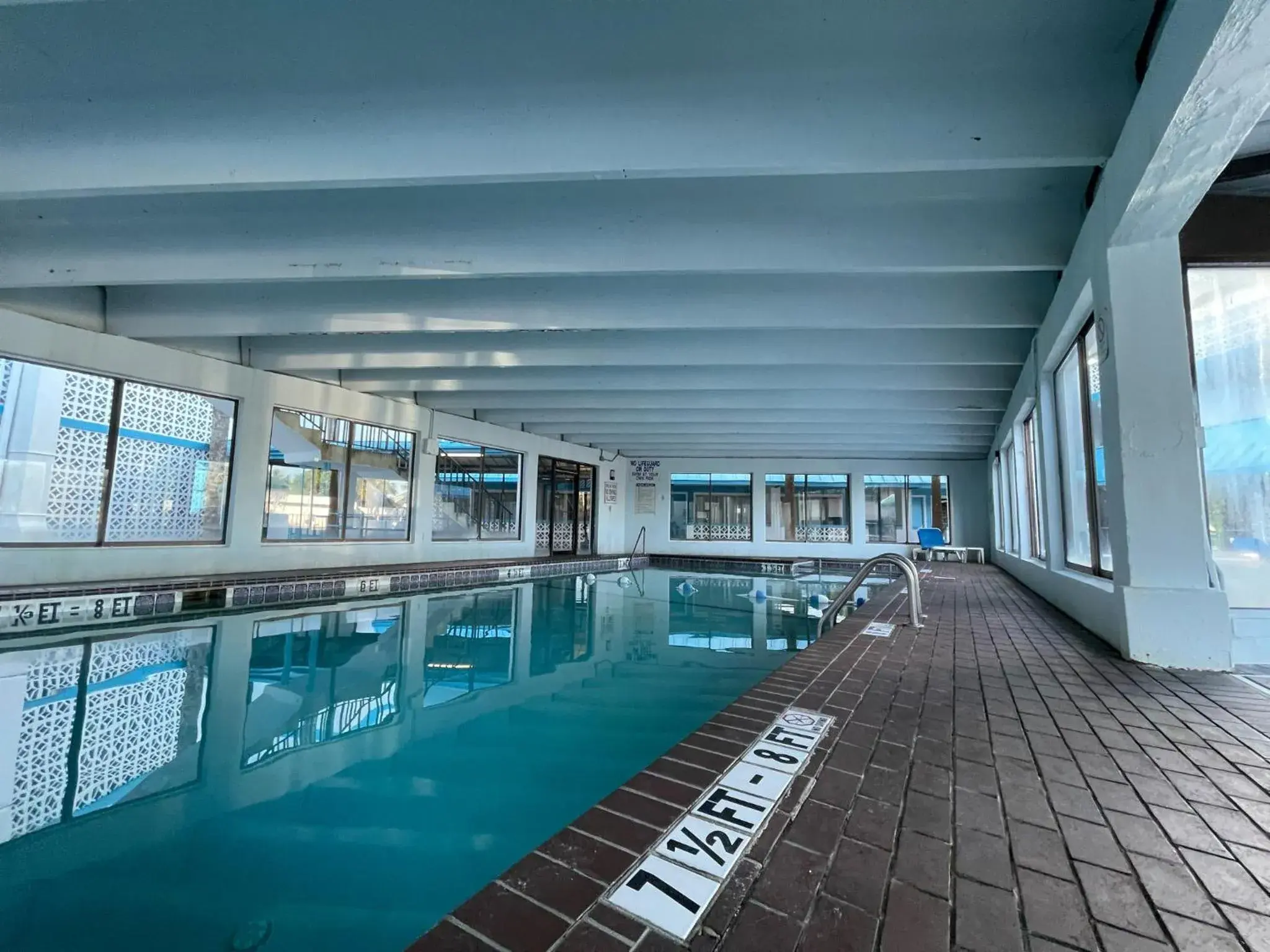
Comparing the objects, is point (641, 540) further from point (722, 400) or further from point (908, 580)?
point (908, 580)

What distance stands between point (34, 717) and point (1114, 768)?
3.80 m

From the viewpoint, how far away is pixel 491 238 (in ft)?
10.5

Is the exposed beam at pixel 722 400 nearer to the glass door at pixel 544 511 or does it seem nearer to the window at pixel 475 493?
the window at pixel 475 493

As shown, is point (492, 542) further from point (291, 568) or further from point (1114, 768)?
point (1114, 768)

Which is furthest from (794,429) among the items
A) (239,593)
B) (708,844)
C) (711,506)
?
(708,844)

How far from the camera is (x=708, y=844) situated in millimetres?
997

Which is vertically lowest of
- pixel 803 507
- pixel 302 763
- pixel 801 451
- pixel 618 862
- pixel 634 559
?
pixel 302 763

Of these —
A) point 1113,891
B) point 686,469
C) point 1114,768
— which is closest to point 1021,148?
point 1114,768

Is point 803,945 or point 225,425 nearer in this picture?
point 803,945

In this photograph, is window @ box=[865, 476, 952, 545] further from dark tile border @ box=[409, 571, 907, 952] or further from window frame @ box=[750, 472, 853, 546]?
dark tile border @ box=[409, 571, 907, 952]

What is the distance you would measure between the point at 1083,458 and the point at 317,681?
15.9 feet

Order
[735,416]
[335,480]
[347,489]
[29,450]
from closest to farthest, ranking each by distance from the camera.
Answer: [29,450] → [335,480] → [347,489] → [735,416]

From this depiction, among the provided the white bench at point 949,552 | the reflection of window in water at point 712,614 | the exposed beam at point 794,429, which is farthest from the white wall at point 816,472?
the reflection of window in water at point 712,614

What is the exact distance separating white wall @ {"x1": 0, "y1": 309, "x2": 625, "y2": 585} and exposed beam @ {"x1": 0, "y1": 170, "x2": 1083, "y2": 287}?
3.93ft
